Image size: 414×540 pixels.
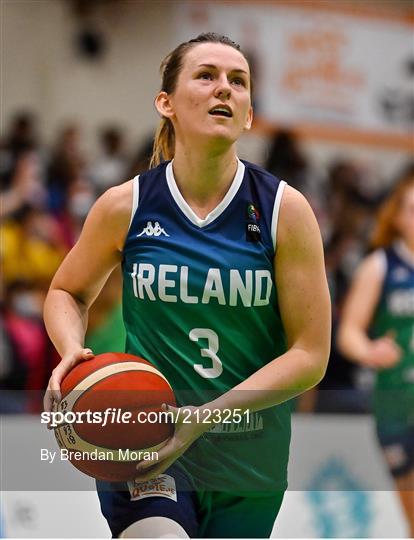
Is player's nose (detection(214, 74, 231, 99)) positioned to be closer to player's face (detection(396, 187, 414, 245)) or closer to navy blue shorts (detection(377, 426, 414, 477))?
navy blue shorts (detection(377, 426, 414, 477))

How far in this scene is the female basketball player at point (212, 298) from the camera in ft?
11.1

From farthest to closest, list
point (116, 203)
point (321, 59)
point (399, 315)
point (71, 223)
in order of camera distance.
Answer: point (321, 59), point (71, 223), point (399, 315), point (116, 203)

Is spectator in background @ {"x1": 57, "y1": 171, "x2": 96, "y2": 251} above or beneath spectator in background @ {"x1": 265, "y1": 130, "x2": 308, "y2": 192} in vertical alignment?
beneath

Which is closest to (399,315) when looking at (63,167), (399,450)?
(399,450)

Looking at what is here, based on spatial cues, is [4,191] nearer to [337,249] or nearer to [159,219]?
[337,249]

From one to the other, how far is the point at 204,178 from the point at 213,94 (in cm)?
28

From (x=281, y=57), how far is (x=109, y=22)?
6.14ft

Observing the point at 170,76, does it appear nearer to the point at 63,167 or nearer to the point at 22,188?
the point at 22,188

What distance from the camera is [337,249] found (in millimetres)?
9609

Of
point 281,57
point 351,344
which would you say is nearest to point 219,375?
point 351,344

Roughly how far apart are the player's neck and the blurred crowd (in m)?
2.58

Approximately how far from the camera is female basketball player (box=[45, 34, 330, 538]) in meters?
3.37

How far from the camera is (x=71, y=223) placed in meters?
8.88

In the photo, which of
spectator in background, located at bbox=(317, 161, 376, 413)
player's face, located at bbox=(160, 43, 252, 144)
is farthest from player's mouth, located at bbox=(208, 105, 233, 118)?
spectator in background, located at bbox=(317, 161, 376, 413)
